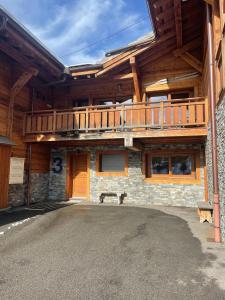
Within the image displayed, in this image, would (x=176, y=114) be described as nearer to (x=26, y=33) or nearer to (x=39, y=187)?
(x=26, y=33)

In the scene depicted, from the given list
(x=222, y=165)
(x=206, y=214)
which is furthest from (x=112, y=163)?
(x=222, y=165)

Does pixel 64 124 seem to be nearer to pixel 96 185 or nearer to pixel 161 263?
pixel 96 185

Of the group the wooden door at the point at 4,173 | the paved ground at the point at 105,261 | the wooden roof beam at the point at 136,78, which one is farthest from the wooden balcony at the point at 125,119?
the paved ground at the point at 105,261

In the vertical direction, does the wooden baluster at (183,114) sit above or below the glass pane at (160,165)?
above

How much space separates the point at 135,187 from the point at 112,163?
167cm

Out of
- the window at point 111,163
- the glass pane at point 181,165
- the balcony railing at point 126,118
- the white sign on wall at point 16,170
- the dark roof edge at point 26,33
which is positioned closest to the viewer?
the dark roof edge at point 26,33

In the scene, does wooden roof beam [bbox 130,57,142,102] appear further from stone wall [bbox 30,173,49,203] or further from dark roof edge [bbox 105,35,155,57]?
stone wall [bbox 30,173,49,203]

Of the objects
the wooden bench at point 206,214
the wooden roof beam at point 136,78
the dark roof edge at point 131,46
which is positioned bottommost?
the wooden bench at point 206,214

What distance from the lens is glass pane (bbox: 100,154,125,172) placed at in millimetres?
12078

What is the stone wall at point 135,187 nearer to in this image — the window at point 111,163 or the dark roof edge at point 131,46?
the window at point 111,163

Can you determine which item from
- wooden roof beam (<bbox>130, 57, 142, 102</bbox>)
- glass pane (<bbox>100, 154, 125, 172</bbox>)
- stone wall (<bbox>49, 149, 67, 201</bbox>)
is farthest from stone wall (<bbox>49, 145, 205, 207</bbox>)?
wooden roof beam (<bbox>130, 57, 142, 102</bbox>)

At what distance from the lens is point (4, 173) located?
970 centimetres

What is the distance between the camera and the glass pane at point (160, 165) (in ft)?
37.4

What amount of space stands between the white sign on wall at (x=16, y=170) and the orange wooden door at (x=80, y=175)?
2.93 meters
